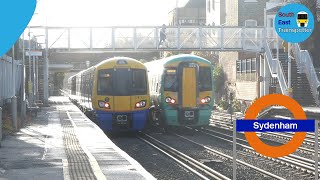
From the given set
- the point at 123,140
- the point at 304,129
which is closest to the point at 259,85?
the point at 123,140

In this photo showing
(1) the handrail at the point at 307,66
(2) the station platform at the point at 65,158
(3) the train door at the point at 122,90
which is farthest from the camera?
(1) the handrail at the point at 307,66

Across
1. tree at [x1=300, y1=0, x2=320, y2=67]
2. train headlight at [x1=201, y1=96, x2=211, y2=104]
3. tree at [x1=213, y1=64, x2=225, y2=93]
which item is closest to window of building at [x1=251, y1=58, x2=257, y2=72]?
tree at [x1=300, y1=0, x2=320, y2=67]

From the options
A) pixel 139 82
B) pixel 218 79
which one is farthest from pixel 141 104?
pixel 218 79

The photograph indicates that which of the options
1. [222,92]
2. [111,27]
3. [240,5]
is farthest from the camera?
[222,92]

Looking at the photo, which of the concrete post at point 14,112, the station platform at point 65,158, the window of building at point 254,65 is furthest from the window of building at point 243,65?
the station platform at point 65,158

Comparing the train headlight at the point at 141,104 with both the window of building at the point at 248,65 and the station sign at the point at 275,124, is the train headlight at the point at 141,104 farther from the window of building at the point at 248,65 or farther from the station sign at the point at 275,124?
the window of building at the point at 248,65

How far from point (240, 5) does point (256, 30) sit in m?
6.39

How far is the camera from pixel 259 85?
126 ft

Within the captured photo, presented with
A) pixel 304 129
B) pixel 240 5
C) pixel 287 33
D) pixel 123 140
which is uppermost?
pixel 240 5

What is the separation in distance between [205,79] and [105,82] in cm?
374

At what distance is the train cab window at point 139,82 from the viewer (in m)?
21.2

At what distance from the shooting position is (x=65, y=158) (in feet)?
40.7

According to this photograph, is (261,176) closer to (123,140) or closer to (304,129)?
(304,129)

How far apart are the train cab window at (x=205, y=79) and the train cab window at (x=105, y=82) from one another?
3360mm
